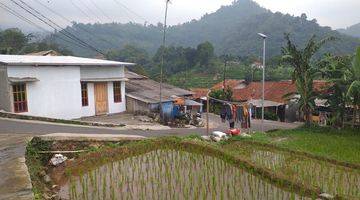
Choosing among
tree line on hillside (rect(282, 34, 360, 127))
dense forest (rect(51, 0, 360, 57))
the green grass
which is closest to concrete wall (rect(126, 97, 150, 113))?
the green grass

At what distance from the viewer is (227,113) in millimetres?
19547

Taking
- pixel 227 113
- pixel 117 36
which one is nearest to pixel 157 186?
pixel 227 113

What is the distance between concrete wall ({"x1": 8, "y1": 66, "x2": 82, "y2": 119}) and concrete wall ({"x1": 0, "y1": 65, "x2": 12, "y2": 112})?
0.38 m

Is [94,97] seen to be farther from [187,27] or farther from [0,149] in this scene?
[187,27]

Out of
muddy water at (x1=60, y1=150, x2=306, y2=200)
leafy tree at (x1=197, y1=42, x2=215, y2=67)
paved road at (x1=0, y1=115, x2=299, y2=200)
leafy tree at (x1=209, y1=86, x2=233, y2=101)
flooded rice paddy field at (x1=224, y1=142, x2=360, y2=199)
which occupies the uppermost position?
leafy tree at (x1=197, y1=42, x2=215, y2=67)

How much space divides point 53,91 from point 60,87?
0.39 meters

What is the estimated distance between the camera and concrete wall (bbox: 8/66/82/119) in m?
17.7

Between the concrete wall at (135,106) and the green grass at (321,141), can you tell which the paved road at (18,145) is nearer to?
the green grass at (321,141)

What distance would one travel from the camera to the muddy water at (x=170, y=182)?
8320 mm

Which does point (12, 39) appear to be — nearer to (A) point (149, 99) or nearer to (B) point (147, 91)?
(B) point (147, 91)

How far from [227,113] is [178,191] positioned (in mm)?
11296

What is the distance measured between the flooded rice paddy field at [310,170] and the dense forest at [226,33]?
2070 inches

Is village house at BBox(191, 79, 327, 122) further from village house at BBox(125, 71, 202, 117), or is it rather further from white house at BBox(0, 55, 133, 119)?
white house at BBox(0, 55, 133, 119)

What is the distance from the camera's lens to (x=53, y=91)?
730 inches
